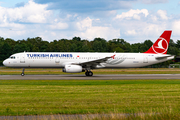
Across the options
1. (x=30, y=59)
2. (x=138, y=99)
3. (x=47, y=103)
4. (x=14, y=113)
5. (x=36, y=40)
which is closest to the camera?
(x=14, y=113)

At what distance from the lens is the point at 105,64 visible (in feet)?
121

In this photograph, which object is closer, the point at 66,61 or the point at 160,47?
the point at 66,61

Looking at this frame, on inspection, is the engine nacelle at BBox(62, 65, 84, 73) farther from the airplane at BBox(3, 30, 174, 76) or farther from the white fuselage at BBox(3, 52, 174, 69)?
the white fuselage at BBox(3, 52, 174, 69)

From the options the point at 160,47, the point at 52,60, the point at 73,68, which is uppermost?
the point at 160,47

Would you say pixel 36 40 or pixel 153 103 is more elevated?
pixel 36 40

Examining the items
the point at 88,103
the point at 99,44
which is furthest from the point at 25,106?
the point at 99,44

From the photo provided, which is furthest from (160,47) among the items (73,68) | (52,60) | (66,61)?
(52,60)

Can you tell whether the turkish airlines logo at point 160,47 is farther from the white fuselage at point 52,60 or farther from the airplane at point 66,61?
the white fuselage at point 52,60

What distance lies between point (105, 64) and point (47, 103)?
2453 centimetres

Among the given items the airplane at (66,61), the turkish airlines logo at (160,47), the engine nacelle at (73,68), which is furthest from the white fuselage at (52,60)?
the turkish airlines logo at (160,47)

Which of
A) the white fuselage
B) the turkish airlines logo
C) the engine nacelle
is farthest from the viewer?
the turkish airlines logo

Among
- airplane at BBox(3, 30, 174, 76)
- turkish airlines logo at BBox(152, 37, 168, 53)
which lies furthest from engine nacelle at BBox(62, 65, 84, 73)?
turkish airlines logo at BBox(152, 37, 168, 53)

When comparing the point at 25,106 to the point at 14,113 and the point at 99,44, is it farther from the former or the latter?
the point at 99,44

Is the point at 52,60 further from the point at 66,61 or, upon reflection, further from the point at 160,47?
the point at 160,47
